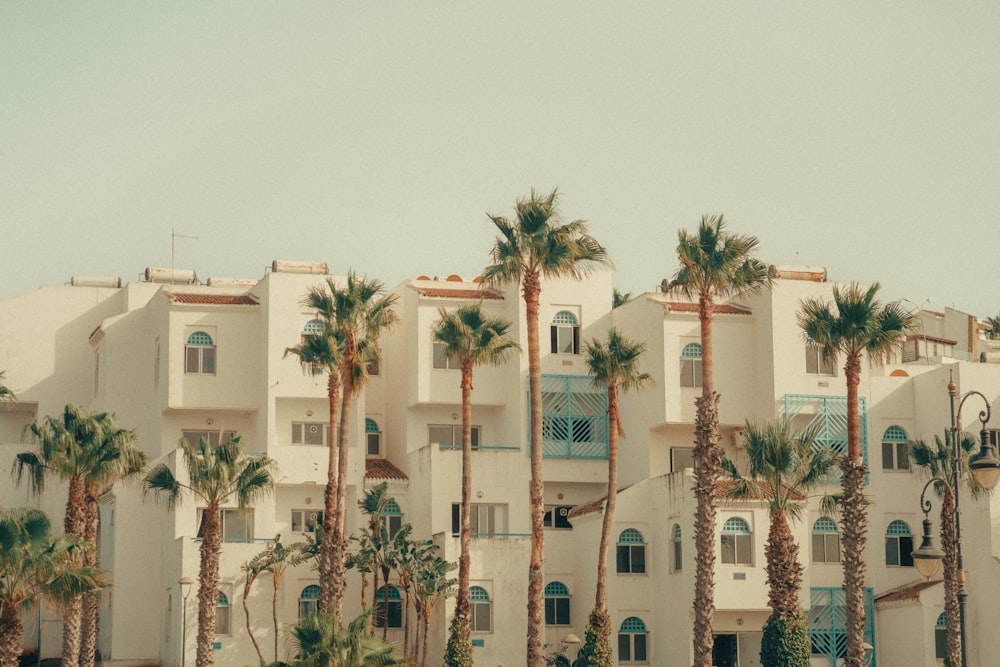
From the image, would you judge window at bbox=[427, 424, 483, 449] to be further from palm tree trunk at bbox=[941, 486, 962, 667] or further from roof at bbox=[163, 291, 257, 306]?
palm tree trunk at bbox=[941, 486, 962, 667]

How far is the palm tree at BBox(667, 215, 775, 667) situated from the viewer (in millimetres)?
47562

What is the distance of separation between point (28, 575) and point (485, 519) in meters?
19.3

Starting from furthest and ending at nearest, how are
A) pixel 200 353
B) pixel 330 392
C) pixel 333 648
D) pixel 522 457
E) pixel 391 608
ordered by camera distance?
1. pixel 200 353
2. pixel 522 457
3. pixel 391 608
4. pixel 330 392
5. pixel 333 648

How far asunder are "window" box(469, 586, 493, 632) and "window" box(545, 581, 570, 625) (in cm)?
349

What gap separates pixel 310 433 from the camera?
61.1 m

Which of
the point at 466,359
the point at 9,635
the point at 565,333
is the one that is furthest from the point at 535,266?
the point at 9,635

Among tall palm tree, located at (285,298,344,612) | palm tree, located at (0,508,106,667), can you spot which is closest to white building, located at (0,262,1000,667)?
tall palm tree, located at (285,298,344,612)

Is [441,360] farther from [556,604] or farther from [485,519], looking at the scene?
[556,604]

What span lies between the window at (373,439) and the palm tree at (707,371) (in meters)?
17.6

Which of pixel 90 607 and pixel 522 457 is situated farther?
pixel 522 457

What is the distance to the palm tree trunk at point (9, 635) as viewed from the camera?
139ft

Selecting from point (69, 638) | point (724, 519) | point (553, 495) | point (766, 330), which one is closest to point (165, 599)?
point (69, 638)

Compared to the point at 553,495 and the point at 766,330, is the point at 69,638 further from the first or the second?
the point at 766,330

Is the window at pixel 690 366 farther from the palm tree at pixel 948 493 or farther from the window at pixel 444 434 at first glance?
the window at pixel 444 434
